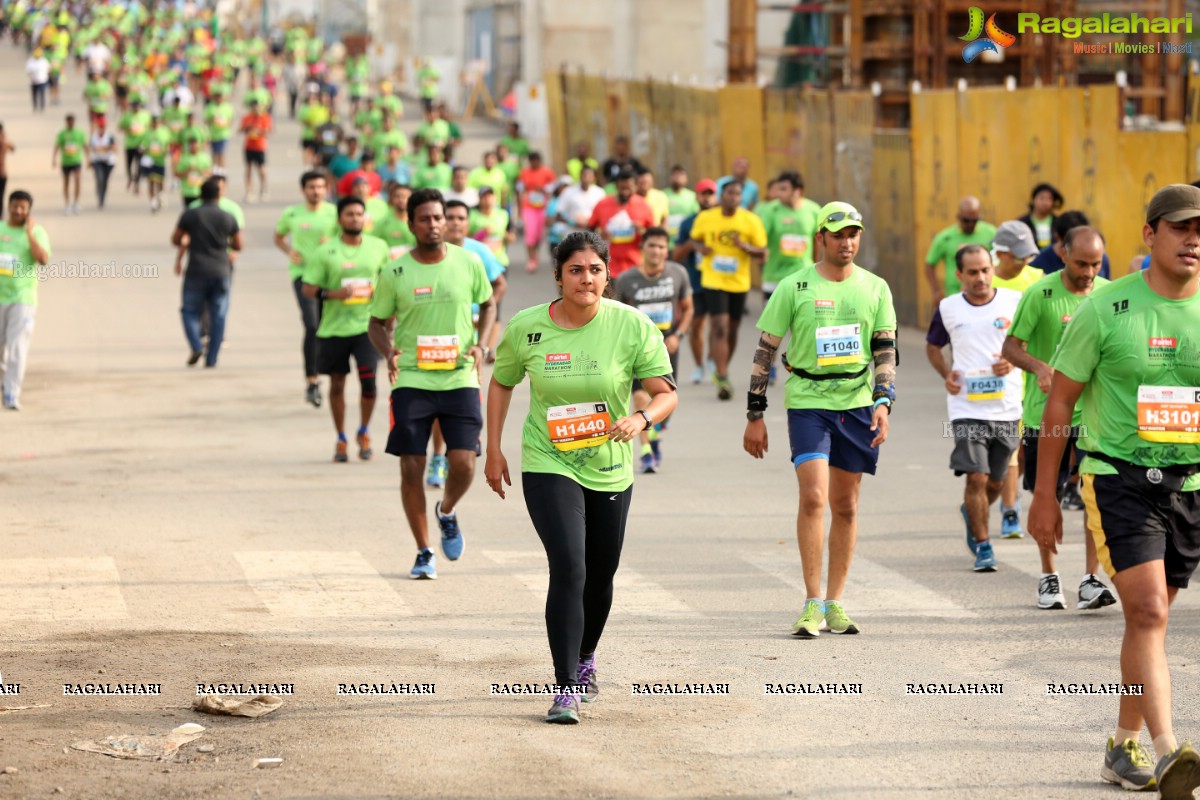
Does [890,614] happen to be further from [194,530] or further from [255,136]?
[255,136]

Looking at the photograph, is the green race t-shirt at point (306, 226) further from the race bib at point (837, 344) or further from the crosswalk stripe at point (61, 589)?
the race bib at point (837, 344)

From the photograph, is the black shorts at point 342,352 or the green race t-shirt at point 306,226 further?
the green race t-shirt at point 306,226

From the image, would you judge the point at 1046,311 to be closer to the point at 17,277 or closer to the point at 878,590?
the point at 878,590

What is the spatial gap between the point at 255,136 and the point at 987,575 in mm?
31394

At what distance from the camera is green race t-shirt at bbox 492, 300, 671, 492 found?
770 centimetres

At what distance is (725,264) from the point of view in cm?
1909

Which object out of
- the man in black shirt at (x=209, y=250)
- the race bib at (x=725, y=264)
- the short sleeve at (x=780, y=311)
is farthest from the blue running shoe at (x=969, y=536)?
the man in black shirt at (x=209, y=250)

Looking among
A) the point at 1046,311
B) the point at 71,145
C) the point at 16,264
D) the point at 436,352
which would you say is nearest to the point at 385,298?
the point at 436,352

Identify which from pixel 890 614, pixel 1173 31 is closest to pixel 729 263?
pixel 890 614

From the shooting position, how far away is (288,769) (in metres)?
6.90

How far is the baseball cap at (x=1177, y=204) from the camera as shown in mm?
6453

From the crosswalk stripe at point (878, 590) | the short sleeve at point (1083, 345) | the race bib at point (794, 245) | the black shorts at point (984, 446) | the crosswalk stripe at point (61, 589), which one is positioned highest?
the short sleeve at point (1083, 345)

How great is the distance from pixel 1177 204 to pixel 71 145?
112ft

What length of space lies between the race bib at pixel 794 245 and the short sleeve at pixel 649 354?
1225 cm
